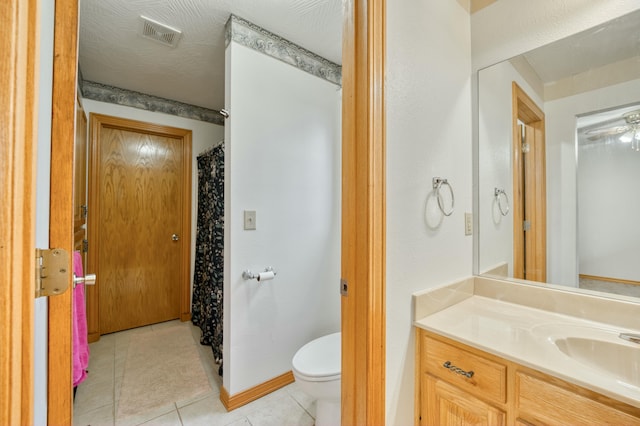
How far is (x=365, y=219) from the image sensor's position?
2.98 feet

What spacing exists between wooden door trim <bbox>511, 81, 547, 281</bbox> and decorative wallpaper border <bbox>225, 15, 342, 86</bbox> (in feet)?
4.45

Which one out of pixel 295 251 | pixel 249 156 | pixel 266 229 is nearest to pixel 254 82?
pixel 249 156

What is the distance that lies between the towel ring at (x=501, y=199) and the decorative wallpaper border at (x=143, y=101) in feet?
9.69

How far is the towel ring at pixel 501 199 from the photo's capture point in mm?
1416

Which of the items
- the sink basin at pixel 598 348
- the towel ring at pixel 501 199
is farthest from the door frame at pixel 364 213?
the towel ring at pixel 501 199

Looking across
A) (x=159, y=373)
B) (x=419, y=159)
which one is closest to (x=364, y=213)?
(x=419, y=159)

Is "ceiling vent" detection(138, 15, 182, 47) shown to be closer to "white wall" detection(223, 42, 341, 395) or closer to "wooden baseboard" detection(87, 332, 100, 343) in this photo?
"white wall" detection(223, 42, 341, 395)

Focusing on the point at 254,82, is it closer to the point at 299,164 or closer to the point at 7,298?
the point at 299,164

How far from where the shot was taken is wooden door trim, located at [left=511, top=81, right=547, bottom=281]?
1300mm

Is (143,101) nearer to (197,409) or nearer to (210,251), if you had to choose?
(210,251)

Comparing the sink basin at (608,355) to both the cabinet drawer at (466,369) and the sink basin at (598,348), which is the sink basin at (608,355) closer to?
the sink basin at (598,348)

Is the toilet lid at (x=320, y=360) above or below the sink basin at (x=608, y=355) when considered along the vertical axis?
below

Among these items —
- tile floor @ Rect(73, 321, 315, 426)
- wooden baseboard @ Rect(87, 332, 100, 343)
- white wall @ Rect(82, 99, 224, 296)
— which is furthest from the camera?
white wall @ Rect(82, 99, 224, 296)

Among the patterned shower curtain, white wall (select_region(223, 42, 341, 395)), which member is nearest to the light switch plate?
white wall (select_region(223, 42, 341, 395))
